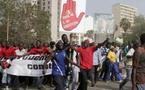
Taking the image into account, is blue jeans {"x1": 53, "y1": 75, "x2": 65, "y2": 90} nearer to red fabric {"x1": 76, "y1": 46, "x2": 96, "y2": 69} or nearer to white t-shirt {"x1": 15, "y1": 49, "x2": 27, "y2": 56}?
red fabric {"x1": 76, "y1": 46, "x2": 96, "y2": 69}

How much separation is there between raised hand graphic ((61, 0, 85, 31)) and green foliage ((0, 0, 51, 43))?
1825 inches

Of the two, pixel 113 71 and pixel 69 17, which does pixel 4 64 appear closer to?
pixel 69 17

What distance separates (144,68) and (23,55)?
9482 millimetres

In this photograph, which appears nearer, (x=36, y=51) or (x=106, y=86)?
(x=36, y=51)

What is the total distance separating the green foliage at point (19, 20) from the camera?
2459 inches

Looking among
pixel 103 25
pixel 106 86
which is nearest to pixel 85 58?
pixel 103 25

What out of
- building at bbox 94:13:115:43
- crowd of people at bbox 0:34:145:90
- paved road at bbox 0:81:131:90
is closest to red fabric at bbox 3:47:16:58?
crowd of people at bbox 0:34:145:90

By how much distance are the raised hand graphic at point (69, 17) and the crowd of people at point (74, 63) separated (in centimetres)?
47

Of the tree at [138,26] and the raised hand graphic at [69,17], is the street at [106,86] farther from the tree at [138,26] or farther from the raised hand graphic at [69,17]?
the tree at [138,26]

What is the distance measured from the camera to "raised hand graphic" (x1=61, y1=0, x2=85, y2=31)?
13.5 meters

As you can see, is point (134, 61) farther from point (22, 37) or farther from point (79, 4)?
point (22, 37)

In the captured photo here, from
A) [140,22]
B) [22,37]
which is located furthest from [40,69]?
[140,22]

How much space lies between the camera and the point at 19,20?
6525 cm

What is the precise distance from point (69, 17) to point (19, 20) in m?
52.1
